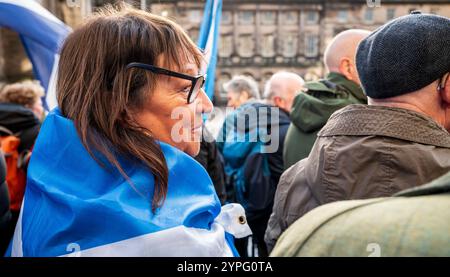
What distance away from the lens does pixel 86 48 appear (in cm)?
136

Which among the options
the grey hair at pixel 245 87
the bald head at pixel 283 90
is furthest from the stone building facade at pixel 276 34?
the bald head at pixel 283 90

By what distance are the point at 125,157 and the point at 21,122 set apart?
8.74 ft

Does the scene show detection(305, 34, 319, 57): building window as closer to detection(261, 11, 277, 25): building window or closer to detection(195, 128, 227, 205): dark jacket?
detection(261, 11, 277, 25): building window

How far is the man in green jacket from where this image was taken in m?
2.55

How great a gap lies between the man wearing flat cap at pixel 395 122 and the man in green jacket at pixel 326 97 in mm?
1080

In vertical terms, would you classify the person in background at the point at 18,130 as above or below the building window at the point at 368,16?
above

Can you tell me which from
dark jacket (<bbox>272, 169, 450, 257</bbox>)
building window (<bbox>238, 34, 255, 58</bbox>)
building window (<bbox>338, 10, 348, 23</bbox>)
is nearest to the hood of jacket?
dark jacket (<bbox>272, 169, 450, 257</bbox>)

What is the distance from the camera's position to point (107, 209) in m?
1.15

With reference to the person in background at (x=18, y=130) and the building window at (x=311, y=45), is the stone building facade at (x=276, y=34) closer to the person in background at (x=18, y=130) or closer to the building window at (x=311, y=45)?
the building window at (x=311, y=45)

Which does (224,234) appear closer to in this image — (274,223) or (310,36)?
(274,223)

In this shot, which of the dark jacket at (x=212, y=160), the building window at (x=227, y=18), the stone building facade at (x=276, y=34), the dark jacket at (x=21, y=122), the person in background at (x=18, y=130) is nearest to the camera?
the dark jacket at (x=212, y=160)

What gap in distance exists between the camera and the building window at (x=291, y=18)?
53375 millimetres

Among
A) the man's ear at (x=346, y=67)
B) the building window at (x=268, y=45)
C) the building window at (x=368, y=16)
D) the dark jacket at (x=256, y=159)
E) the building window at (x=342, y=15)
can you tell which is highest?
the man's ear at (x=346, y=67)

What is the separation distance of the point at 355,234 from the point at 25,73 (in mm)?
19082
